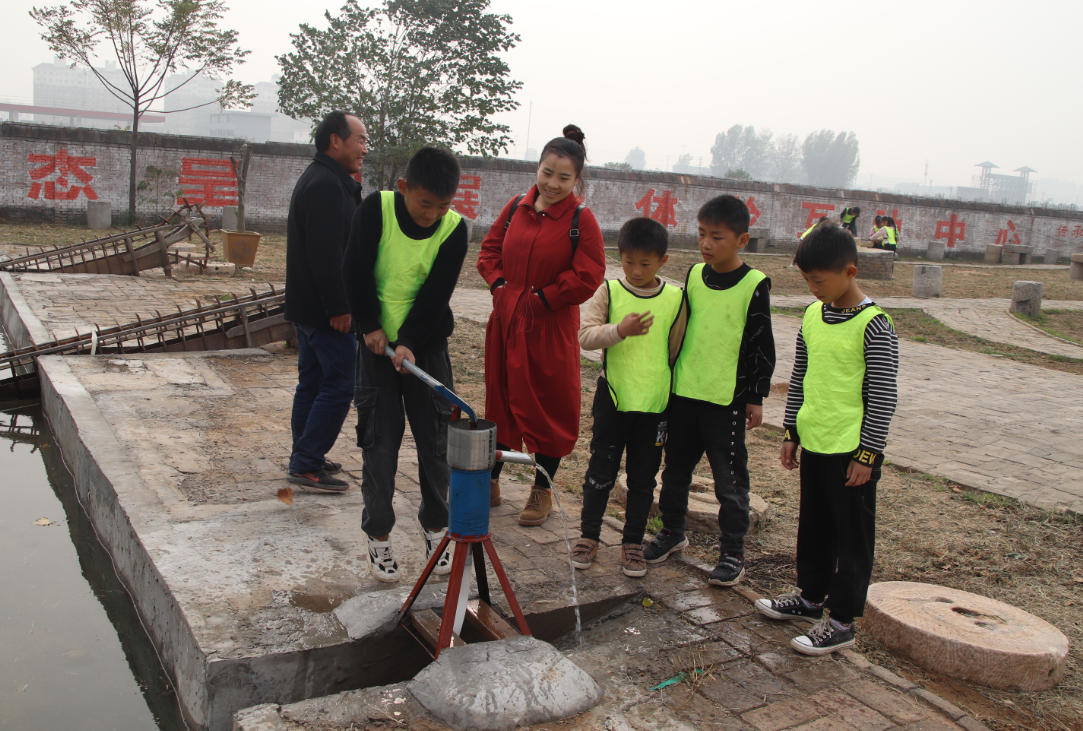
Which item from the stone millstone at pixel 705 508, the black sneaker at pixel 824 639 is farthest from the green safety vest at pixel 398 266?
the black sneaker at pixel 824 639

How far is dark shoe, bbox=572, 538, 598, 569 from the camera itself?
136 inches

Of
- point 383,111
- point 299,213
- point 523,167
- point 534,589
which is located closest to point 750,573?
point 534,589

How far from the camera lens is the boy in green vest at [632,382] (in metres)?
3.39

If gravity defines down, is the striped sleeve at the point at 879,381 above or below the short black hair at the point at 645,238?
below

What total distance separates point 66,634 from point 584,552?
213cm

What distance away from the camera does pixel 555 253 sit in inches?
145

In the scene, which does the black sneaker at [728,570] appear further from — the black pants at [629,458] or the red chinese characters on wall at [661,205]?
the red chinese characters on wall at [661,205]

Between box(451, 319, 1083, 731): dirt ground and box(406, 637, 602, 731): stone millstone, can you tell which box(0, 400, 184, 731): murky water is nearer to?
box(406, 637, 602, 731): stone millstone

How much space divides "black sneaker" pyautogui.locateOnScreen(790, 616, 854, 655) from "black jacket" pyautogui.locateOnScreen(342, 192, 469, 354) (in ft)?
5.87

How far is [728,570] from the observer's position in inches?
132

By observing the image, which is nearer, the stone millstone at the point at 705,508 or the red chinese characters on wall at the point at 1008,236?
the stone millstone at the point at 705,508

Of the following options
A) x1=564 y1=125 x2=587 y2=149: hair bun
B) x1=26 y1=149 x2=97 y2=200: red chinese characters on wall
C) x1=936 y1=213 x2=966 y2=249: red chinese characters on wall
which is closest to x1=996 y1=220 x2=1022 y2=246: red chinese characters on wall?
x1=936 y1=213 x2=966 y2=249: red chinese characters on wall

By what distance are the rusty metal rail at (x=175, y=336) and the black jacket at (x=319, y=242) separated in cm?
229

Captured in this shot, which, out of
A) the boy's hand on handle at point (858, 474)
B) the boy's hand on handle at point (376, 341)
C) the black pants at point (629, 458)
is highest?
the boy's hand on handle at point (376, 341)
